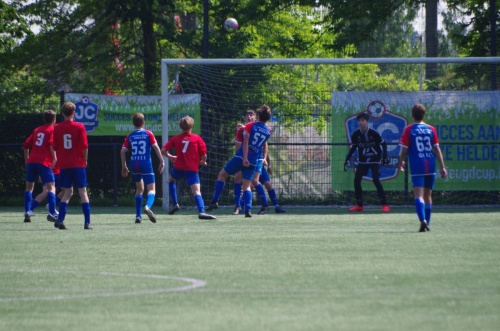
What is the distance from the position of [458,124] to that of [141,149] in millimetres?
8443

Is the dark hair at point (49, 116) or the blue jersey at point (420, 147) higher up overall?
the dark hair at point (49, 116)

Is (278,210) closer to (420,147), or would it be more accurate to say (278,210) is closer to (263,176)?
(263,176)

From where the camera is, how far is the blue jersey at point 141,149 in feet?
52.6

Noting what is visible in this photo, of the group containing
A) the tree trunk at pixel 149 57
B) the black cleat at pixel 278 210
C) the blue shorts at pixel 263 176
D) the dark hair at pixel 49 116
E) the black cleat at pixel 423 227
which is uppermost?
the tree trunk at pixel 149 57

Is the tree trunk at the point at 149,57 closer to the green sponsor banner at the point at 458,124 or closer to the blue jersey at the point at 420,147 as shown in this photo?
the green sponsor banner at the point at 458,124

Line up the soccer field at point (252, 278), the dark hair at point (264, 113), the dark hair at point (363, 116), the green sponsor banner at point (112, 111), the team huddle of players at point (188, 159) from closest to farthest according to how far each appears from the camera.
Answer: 1. the soccer field at point (252, 278)
2. the team huddle of players at point (188, 159)
3. the dark hair at point (264, 113)
4. the dark hair at point (363, 116)
5. the green sponsor banner at point (112, 111)

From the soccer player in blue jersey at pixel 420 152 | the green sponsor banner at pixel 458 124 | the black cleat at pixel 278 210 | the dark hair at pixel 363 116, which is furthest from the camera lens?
the green sponsor banner at pixel 458 124

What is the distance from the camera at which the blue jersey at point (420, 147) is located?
13.5 meters

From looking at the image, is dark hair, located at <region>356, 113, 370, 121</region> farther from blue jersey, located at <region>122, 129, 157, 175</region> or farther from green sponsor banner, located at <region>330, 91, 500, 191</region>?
blue jersey, located at <region>122, 129, 157, 175</region>

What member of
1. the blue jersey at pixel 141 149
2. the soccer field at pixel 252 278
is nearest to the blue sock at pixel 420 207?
the soccer field at pixel 252 278

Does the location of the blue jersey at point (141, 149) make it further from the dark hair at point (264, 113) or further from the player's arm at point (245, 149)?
the dark hair at point (264, 113)

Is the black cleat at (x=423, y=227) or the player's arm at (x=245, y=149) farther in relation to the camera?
the player's arm at (x=245, y=149)

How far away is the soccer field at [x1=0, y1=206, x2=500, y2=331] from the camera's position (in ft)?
21.1

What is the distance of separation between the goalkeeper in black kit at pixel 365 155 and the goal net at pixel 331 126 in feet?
5.33
